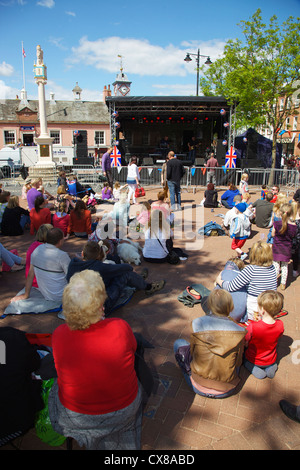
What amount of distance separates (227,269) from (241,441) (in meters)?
2.27

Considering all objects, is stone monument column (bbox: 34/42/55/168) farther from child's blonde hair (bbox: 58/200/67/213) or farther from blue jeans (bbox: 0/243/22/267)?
blue jeans (bbox: 0/243/22/267)

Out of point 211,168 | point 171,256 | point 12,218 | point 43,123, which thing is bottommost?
point 171,256

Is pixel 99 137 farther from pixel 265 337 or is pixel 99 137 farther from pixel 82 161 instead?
pixel 265 337

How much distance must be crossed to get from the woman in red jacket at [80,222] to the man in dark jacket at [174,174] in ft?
11.6

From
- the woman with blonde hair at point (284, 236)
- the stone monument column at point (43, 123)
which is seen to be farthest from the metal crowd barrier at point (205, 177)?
the woman with blonde hair at point (284, 236)

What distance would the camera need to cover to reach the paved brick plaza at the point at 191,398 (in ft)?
8.48

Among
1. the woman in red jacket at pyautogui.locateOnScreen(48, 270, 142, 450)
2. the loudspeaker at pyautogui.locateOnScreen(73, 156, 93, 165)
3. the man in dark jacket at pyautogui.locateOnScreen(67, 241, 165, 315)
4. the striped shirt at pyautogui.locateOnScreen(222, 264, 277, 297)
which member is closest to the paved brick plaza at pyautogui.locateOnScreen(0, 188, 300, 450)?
the man in dark jacket at pyautogui.locateOnScreen(67, 241, 165, 315)

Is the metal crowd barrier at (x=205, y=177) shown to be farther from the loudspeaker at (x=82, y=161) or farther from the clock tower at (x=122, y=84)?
the clock tower at (x=122, y=84)

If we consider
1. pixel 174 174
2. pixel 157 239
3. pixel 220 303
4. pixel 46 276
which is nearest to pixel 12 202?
pixel 157 239

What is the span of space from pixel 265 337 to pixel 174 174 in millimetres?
7728

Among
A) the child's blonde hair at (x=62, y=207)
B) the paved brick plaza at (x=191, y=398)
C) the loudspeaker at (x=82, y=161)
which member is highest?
the loudspeaker at (x=82, y=161)

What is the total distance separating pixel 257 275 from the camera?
396cm

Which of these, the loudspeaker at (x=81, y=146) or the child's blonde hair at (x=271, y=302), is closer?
the child's blonde hair at (x=271, y=302)

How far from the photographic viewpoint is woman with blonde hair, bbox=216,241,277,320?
3.94m
